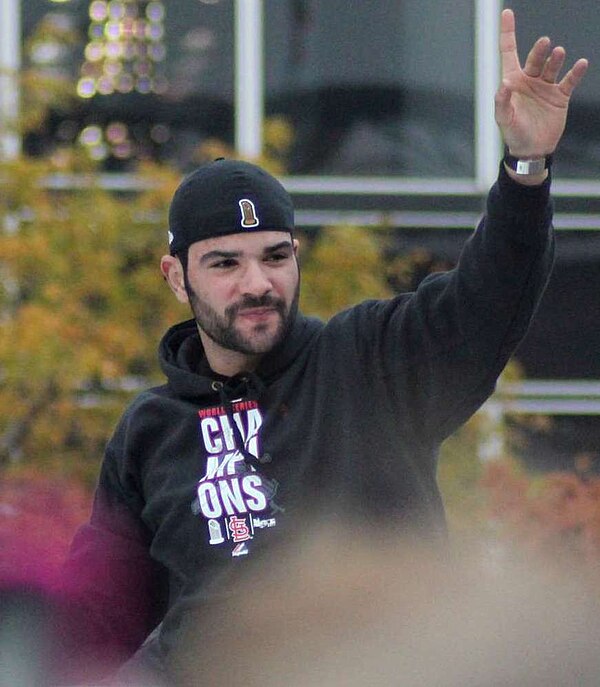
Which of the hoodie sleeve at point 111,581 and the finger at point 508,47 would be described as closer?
the finger at point 508,47

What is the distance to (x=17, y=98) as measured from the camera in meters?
7.47

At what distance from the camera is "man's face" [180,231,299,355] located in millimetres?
3277

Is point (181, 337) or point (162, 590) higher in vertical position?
point (181, 337)

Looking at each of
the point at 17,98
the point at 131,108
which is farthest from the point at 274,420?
the point at 131,108

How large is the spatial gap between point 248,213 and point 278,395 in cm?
37

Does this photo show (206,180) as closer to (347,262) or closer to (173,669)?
(173,669)

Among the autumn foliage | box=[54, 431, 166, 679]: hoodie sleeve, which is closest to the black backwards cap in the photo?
box=[54, 431, 166, 679]: hoodie sleeve

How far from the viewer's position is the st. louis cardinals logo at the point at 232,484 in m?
3.15

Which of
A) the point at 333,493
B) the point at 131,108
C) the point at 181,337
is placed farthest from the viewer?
the point at 131,108

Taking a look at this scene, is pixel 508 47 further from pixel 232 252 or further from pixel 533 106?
pixel 232 252

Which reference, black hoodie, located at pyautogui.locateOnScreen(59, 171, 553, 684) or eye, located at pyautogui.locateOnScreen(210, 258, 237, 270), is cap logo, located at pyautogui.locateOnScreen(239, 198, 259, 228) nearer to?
eye, located at pyautogui.locateOnScreen(210, 258, 237, 270)

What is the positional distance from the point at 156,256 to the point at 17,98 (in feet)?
3.35

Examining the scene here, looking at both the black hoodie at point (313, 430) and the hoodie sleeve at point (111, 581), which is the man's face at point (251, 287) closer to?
the black hoodie at point (313, 430)

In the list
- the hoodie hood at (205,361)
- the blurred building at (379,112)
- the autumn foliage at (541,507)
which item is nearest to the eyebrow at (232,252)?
the hoodie hood at (205,361)
